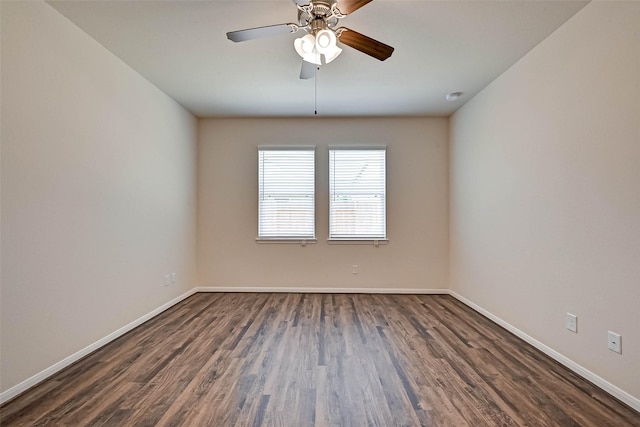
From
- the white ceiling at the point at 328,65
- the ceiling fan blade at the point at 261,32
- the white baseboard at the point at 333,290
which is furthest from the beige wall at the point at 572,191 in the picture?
the ceiling fan blade at the point at 261,32

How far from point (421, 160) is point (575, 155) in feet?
7.97

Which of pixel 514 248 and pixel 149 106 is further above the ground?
pixel 149 106

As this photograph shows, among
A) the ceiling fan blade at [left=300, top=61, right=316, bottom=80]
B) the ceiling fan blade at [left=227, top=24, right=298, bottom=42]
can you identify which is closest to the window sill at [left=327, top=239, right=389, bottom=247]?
the ceiling fan blade at [left=300, top=61, right=316, bottom=80]

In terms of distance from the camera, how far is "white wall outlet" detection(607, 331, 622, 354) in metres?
1.98

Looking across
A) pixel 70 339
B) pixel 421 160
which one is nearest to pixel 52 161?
pixel 70 339

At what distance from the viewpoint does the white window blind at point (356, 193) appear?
4730 mm

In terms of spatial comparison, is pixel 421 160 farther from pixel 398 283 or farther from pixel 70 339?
pixel 70 339

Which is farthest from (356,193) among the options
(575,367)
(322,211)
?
(575,367)

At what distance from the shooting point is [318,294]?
15.1ft

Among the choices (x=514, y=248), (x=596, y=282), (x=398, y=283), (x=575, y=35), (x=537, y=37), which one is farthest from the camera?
(x=398, y=283)

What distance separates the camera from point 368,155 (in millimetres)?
4742

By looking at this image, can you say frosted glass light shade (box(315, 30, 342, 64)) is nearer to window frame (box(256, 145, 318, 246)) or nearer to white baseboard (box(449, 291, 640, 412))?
window frame (box(256, 145, 318, 246))

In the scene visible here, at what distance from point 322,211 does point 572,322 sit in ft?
10.4

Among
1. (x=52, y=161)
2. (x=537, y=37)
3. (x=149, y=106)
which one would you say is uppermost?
(x=537, y=37)
